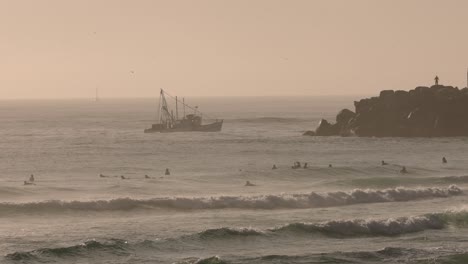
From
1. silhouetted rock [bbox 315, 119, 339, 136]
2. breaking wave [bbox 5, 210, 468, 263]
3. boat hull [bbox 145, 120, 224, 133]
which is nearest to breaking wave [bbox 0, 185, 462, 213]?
breaking wave [bbox 5, 210, 468, 263]

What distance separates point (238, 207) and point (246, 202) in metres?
1.13

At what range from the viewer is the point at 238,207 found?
213 ft

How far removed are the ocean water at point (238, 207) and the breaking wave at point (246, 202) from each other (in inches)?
3.6

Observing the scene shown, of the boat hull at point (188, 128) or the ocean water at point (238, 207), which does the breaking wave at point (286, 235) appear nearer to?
the ocean water at point (238, 207)

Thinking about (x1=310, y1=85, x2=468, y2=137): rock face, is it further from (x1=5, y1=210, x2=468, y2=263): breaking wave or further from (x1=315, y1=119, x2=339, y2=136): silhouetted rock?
(x1=5, y1=210, x2=468, y2=263): breaking wave

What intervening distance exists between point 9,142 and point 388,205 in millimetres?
100563

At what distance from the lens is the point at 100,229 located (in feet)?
179

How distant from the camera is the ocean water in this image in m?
46.2

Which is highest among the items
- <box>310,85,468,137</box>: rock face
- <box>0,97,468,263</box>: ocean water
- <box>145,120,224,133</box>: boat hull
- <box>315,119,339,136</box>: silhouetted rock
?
<box>310,85,468,137</box>: rock face

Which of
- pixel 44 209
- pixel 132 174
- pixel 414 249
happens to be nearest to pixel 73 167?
pixel 132 174

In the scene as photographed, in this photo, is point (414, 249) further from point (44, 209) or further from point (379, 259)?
point (44, 209)

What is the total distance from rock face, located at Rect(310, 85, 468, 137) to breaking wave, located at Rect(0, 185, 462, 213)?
239 feet

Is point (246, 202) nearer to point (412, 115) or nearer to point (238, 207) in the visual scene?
point (238, 207)

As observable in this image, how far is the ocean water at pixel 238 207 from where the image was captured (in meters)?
46.2
